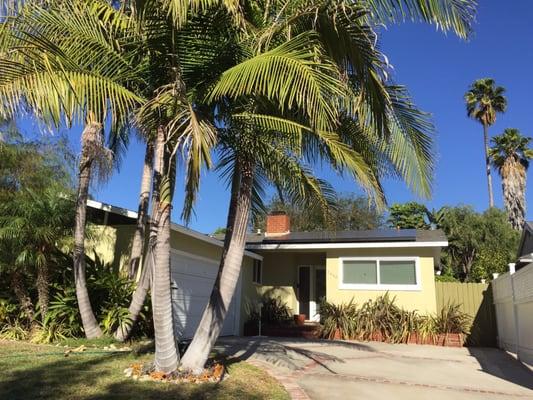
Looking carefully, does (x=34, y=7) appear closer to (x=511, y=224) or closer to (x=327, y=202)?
(x=327, y=202)

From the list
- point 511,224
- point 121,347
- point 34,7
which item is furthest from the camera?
point 511,224

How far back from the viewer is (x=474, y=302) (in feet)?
54.9

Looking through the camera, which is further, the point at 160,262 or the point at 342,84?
the point at 160,262

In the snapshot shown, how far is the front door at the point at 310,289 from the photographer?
2011 cm

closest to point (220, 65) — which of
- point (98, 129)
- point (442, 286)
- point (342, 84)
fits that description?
point (342, 84)

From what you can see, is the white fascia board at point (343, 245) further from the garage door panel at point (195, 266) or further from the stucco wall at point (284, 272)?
the garage door panel at point (195, 266)

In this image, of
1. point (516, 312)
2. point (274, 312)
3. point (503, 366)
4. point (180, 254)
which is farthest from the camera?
point (274, 312)

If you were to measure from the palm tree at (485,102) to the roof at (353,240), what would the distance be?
2076 cm

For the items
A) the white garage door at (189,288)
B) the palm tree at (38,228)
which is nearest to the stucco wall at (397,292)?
the white garage door at (189,288)

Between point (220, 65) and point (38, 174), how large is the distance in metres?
6.70

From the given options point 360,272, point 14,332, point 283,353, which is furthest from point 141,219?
point 360,272

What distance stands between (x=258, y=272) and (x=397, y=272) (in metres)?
5.80

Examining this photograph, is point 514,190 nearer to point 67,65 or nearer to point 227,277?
point 227,277

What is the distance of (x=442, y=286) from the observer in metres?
16.9
